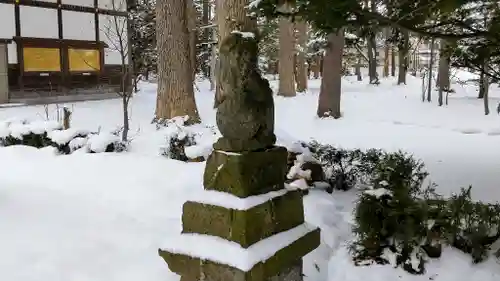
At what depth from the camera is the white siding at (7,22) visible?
60.3 feet

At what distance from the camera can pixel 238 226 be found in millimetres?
3051

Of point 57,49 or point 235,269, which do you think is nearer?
point 235,269

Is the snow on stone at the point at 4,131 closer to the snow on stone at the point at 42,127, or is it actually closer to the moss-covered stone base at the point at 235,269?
the snow on stone at the point at 42,127

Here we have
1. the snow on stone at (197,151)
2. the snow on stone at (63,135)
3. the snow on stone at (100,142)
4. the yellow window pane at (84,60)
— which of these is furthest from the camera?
the yellow window pane at (84,60)

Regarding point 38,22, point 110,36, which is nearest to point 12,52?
point 38,22

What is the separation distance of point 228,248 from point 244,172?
18.5 inches

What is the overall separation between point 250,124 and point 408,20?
3083 millimetres

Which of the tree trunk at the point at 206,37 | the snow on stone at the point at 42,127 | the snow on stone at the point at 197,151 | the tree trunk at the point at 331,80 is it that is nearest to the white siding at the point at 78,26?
the tree trunk at the point at 206,37

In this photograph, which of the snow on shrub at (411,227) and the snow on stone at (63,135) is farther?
the snow on stone at (63,135)

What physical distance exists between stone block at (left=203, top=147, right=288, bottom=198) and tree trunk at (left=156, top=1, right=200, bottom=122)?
9869mm

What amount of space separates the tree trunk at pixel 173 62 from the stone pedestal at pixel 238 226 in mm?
9887

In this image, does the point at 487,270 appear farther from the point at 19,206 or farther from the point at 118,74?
the point at 118,74

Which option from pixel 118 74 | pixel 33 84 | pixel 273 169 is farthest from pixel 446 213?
pixel 118 74

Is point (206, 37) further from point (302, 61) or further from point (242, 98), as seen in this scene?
point (242, 98)
